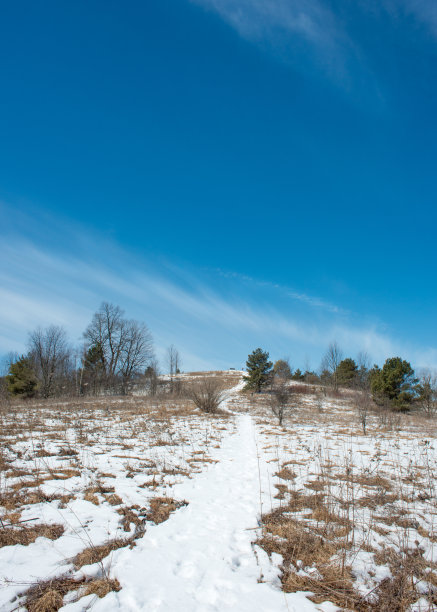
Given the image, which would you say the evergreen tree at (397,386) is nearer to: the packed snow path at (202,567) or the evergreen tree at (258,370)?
the evergreen tree at (258,370)

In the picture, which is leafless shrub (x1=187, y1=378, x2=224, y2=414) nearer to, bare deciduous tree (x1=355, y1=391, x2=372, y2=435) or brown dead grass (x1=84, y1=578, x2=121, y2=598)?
bare deciduous tree (x1=355, y1=391, x2=372, y2=435)

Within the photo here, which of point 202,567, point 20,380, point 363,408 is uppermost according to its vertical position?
point 202,567

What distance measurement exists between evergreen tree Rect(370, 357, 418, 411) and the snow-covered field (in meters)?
22.2

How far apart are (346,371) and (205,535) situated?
47.5 m

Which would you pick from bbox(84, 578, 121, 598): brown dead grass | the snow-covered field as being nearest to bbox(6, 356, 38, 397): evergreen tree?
the snow-covered field

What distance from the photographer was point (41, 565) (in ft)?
9.95

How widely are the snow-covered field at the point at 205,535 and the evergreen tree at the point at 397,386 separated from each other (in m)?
22.2

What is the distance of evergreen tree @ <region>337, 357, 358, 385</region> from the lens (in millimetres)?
45438

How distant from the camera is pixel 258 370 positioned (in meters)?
39.5

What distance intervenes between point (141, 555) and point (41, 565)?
1026mm

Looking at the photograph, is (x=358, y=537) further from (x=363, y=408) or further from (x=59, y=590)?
(x=363, y=408)

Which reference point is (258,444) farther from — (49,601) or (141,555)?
(49,601)

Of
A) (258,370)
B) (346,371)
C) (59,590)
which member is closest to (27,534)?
(59,590)

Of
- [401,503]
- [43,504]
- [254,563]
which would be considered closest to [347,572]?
[254,563]
